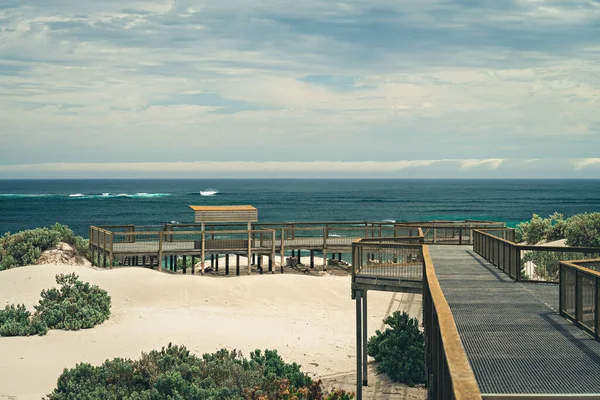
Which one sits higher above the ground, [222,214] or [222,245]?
[222,214]

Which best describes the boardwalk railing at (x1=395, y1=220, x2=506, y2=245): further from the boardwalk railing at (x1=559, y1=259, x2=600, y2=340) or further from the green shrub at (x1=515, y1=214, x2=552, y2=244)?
the boardwalk railing at (x1=559, y1=259, x2=600, y2=340)

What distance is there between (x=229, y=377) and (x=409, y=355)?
249 inches

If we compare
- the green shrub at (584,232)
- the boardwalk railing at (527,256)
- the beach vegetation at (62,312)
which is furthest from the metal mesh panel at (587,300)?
the green shrub at (584,232)

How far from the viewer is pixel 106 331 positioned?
19250 millimetres

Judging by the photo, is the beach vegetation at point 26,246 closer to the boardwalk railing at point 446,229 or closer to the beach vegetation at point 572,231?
the boardwalk railing at point 446,229

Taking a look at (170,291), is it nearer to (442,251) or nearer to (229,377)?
(442,251)

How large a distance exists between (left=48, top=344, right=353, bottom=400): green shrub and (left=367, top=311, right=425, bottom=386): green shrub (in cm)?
412

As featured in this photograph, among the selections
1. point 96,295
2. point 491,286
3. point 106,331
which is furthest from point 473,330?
point 96,295

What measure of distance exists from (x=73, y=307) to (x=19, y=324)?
1.81m

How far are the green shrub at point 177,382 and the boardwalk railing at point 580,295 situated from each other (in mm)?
4472

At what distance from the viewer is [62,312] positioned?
1967 cm

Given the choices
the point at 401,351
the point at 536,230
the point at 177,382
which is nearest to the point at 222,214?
the point at 401,351

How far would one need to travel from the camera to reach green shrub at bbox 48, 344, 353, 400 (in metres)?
12.4

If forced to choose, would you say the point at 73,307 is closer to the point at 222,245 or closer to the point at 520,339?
the point at 222,245
